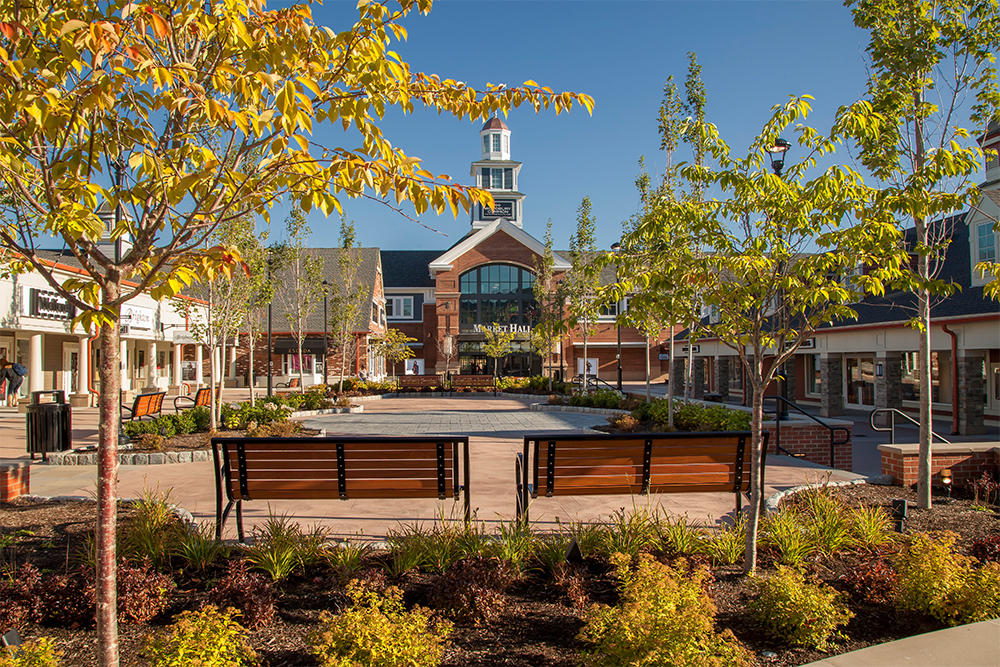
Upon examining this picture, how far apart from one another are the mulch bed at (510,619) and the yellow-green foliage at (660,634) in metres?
0.35

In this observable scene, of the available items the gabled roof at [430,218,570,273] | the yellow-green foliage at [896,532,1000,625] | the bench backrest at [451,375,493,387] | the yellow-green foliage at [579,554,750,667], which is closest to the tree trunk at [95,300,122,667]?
the yellow-green foliage at [579,554,750,667]

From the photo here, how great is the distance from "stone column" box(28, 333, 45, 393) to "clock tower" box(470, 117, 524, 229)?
35223mm

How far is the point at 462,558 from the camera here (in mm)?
5043

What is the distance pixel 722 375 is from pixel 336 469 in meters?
26.3

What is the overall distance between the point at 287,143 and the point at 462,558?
3.29 m

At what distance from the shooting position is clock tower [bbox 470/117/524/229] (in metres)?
54.5

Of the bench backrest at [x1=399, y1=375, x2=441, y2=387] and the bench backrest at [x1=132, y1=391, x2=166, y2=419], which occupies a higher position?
the bench backrest at [x1=132, y1=391, x2=166, y2=419]

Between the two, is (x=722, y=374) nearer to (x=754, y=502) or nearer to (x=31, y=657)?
(x=754, y=502)

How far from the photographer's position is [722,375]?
1171 inches

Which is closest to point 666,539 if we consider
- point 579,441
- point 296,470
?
point 579,441

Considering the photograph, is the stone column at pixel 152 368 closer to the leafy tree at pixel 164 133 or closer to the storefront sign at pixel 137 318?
the storefront sign at pixel 137 318

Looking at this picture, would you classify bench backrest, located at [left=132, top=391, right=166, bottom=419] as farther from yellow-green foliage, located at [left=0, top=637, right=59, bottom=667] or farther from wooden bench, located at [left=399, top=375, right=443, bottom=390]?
wooden bench, located at [left=399, top=375, right=443, bottom=390]

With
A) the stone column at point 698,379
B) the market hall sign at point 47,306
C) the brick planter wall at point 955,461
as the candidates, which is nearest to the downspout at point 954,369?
the brick planter wall at point 955,461

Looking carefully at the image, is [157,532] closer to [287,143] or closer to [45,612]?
[45,612]
